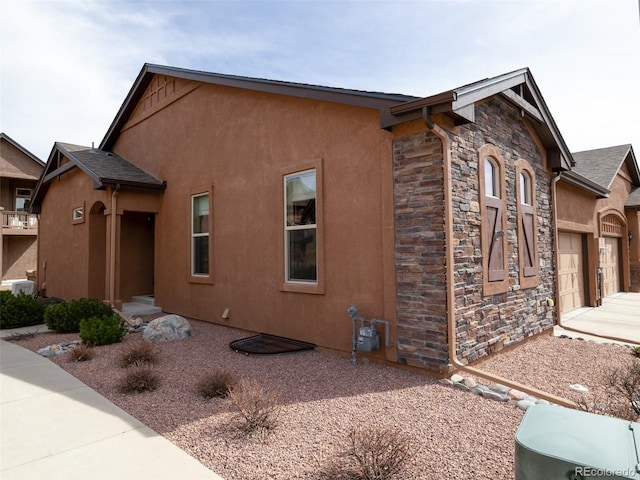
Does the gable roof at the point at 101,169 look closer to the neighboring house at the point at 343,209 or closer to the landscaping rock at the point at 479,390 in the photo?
the neighboring house at the point at 343,209

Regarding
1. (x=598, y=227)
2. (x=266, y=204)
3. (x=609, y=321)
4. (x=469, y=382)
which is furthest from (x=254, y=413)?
(x=598, y=227)

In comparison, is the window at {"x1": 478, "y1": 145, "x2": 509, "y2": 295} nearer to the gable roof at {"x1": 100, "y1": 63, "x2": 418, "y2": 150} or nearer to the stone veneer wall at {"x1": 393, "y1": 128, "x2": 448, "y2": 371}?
the stone veneer wall at {"x1": 393, "y1": 128, "x2": 448, "y2": 371}

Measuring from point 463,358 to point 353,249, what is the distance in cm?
225

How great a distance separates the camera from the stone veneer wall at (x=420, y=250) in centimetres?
507

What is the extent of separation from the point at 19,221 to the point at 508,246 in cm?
2636

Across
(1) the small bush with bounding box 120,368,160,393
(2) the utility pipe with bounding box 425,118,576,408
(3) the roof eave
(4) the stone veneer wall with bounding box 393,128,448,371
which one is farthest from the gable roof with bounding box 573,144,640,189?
(1) the small bush with bounding box 120,368,160,393

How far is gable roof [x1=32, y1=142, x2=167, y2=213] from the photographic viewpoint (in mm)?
9914

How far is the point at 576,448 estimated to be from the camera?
6.04 ft

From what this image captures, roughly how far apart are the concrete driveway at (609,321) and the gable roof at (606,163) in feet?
14.0

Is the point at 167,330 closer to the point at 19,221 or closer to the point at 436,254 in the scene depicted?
the point at 436,254

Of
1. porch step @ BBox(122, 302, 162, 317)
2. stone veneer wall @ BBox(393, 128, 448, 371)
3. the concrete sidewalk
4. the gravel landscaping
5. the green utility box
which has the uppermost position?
stone veneer wall @ BBox(393, 128, 448, 371)

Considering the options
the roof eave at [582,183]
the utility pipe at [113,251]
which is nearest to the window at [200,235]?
the utility pipe at [113,251]

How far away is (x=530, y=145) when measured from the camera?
8.05 m

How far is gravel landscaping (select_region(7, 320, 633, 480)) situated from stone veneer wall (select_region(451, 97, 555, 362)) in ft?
1.91
